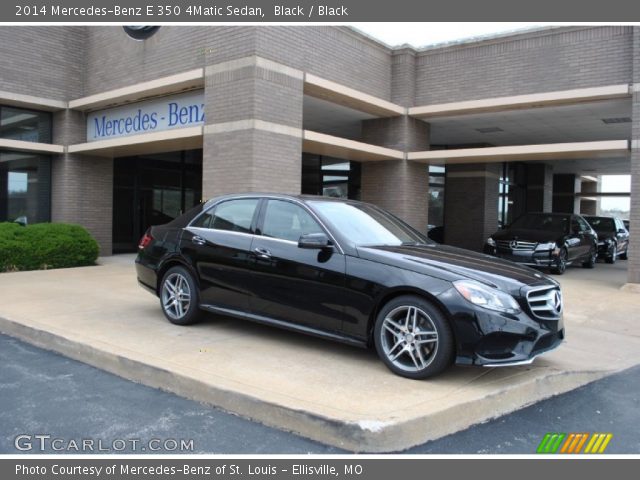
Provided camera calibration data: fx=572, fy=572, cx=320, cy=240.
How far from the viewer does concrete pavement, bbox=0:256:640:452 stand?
3873 mm

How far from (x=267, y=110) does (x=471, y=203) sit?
32.6ft

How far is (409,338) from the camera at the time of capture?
4672mm

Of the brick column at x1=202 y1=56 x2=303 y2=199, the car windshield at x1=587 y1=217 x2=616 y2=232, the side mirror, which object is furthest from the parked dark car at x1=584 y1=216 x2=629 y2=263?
the side mirror

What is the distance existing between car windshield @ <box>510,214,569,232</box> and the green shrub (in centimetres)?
1058

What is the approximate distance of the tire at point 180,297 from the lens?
6316mm

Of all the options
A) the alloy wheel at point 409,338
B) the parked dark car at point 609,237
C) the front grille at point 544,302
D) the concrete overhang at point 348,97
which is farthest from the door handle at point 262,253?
the parked dark car at point 609,237

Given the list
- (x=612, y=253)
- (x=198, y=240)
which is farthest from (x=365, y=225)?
(x=612, y=253)

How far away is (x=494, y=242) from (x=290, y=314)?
9658 mm

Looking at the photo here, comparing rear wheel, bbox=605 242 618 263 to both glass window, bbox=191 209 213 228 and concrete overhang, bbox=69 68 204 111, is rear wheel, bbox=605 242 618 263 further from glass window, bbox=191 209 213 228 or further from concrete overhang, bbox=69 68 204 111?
glass window, bbox=191 209 213 228

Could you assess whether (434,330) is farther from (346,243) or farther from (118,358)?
(118,358)

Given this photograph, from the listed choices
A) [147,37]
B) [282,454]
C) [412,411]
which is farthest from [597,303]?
[147,37]

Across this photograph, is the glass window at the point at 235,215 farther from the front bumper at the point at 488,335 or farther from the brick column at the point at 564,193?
the brick column at the point at 564,193

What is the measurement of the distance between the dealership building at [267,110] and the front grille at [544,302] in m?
6.60

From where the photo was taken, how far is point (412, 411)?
392 centimetres
